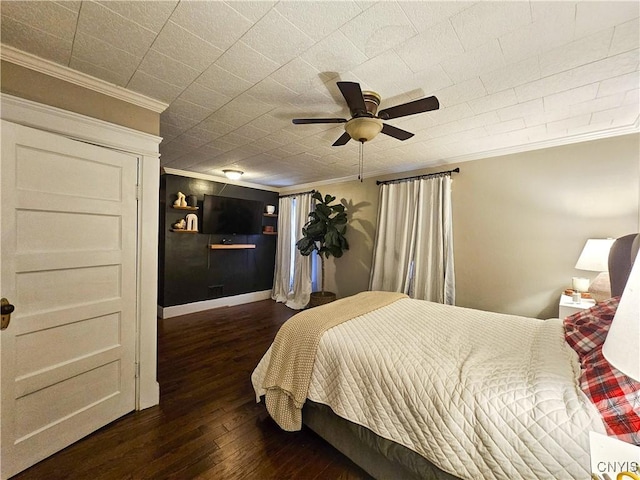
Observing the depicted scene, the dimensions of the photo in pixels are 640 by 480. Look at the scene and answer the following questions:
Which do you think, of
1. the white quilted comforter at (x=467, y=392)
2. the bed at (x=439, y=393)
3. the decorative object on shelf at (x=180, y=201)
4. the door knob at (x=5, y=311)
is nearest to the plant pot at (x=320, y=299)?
the bed at (x=439, y=393)

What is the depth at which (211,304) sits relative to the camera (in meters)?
→ 4.55

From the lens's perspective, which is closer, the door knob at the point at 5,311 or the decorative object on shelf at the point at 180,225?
the door knob at the point at 5,311

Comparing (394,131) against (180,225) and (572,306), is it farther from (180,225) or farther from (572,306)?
(180,225)

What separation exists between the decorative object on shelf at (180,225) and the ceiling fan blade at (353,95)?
11.5 feet

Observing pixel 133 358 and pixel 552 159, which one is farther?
pixel 552 159

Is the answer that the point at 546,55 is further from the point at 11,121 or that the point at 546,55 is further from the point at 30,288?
the point at 30,288

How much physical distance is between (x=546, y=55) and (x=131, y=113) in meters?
2.69

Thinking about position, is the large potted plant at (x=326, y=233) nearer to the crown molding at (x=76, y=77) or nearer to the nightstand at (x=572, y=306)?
the crown molding at (x=76, y=77)

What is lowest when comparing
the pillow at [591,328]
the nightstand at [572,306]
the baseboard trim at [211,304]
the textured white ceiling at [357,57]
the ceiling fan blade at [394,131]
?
the baseboard trim at [211,304]

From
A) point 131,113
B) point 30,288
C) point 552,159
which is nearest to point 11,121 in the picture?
point 131,113

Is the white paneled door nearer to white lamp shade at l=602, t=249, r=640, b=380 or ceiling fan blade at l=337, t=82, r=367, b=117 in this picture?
ceiling fan blade at l=337, t=82, r=367, b=117

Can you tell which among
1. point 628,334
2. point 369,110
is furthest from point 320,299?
point 628,334

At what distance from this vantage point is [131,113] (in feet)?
6.11

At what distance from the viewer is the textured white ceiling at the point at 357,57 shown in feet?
3.81
